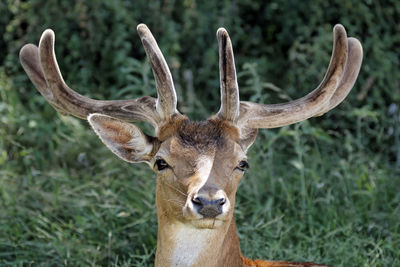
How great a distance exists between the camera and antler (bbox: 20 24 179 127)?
407cm

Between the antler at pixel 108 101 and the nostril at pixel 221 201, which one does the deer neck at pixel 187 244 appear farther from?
the antler at pixel 108 101

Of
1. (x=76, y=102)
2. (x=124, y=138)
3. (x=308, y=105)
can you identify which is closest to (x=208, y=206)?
(x=124, y=138)

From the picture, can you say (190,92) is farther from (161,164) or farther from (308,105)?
(161,164)

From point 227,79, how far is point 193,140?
37cm

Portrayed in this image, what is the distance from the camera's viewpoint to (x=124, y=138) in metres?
4.31

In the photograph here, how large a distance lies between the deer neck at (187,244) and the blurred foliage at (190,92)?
4.13 ft

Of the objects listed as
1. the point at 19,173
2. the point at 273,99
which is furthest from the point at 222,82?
the point at 273,99

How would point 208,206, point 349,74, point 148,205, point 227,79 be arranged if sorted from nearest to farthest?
1. point 208,206
2. point 227,79
3. point 349,74
4. point 148,205

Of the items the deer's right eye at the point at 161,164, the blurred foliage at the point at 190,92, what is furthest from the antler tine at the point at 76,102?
the blurred foliage at the point at 190,92

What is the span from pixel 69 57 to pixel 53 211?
2452 millimetres

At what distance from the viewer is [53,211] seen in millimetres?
5941

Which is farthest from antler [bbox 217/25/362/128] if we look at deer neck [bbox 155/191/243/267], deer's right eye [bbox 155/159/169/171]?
deer neck [bbox 155/191/243/267]

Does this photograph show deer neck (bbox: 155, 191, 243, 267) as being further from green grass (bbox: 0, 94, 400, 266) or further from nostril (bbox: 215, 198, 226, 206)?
green grass (bbox: 0, 94, 400, 266)

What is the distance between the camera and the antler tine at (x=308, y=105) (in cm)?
434
